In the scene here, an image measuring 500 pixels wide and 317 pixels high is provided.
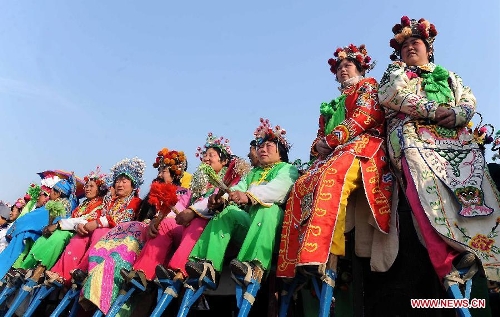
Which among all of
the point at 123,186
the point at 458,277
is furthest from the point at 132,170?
the point at 458,277

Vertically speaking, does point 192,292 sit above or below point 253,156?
below

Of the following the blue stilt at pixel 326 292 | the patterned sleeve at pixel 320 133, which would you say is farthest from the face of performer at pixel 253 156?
the blue stilt at pixel 326 292

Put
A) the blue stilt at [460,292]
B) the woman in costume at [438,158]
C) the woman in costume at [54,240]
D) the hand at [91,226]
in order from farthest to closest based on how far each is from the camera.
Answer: the woman in costume at [54,240]
the hand at [91,226]
the woman in costume at [438,158]
the blue stilt at [460,292]

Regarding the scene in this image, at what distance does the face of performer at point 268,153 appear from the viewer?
4426mm

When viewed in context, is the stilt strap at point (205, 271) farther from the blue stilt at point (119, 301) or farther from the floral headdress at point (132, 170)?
the floral headdress at point (132, 170)

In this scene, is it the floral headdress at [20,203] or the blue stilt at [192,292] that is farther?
the floral headdress at [20,203]

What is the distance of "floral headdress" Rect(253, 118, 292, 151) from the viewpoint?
4.52 meters

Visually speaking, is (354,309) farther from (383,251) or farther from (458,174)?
(458,174)

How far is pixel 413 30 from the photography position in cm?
391

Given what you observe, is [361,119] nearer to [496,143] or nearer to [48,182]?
[496,143]

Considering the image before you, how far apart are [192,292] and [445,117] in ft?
7.60

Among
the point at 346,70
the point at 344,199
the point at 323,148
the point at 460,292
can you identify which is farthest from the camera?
the point at 346,70

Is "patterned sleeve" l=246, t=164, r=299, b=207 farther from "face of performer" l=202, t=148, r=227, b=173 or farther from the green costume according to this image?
"face of performer" l=202, t=148, r=227, b=173

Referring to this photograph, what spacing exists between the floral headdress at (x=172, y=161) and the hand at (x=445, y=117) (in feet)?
10.4
